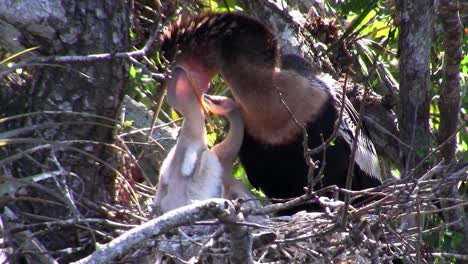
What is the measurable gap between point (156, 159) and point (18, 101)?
2.63 ft

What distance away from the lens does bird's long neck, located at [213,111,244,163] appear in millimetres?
3463

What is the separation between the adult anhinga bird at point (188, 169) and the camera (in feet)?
10.2

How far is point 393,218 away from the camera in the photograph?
8.77 ft

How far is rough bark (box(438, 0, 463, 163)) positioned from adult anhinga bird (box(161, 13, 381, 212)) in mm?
528

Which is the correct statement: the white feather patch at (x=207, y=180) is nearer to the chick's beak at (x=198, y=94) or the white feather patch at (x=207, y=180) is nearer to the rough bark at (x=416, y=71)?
the chick's beak at (x=198, y=94)

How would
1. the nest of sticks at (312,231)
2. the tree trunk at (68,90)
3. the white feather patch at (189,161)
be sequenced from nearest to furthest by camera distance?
1. the nest of sticks at (312,231)
2. the tree trunk at (68,90)
3. the white feather patch at (189,161)

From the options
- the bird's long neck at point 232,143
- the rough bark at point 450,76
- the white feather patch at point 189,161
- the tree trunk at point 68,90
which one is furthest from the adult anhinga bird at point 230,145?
the rough bark at point 450,76

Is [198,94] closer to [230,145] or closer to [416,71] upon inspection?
[230,145]

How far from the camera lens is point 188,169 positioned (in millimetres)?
3098

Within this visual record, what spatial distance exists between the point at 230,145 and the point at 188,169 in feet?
1.42

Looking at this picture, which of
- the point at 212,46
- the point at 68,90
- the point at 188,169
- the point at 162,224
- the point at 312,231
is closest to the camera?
the point at 162,224

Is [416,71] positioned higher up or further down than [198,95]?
higher up

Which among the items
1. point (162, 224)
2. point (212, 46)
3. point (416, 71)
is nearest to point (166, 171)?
point (212, 46)

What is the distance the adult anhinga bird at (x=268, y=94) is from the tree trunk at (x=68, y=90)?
478 mm
